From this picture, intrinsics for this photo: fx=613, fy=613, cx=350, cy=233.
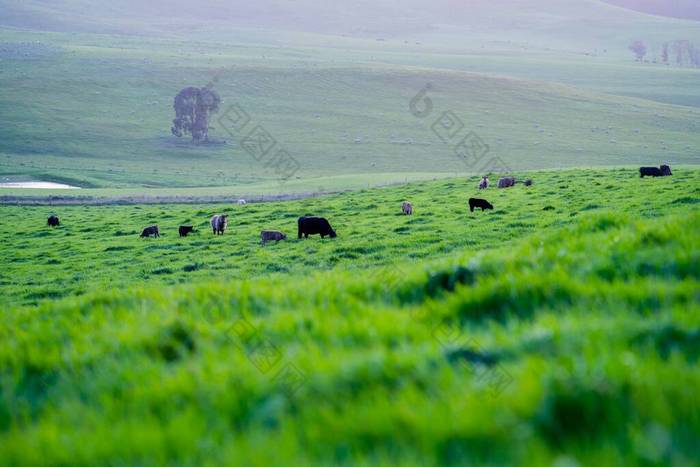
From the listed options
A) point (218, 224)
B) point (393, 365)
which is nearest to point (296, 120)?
point (218, 224)

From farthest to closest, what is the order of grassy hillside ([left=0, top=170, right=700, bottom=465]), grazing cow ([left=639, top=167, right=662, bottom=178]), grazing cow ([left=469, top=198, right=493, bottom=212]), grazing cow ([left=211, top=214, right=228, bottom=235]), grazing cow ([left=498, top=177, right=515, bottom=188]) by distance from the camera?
grazing cow ([left=498, top=177, right=515, bottom=188])
grazing cow ([left=639, top=167, right=662, bottom=178])
grazing cow ([left=211, top=214, right=228, bottom=235])
grazing cow ([left=469, top=198, right=493, bottom=212])
grassy hillside ([left=0, top=170, right=700, bottom=465])

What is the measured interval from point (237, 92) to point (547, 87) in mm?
67708

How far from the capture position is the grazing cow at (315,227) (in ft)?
81.8

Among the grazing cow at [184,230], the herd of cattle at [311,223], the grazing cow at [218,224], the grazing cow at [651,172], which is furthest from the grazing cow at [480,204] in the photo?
the grazing cow at [184,230]

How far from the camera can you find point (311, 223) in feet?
82.5

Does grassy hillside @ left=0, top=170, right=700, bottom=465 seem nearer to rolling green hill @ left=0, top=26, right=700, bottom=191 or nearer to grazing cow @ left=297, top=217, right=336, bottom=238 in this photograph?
grazing cow @ left=297, top=217, right=336, bottom=238

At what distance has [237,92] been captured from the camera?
122 m

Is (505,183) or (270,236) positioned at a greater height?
(505,183)

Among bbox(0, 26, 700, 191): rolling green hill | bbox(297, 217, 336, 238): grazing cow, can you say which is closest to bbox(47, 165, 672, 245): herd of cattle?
bbox(297, 217, 336, 238): grazing cow

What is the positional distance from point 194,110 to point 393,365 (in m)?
102

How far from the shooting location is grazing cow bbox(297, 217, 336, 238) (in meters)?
24.9

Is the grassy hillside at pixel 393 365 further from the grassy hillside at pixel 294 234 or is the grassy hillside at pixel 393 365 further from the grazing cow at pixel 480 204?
the grazing cow at pixel 480 204

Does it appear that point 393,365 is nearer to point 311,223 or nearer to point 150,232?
point 311,223

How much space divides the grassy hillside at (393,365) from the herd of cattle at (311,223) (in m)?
16.5
